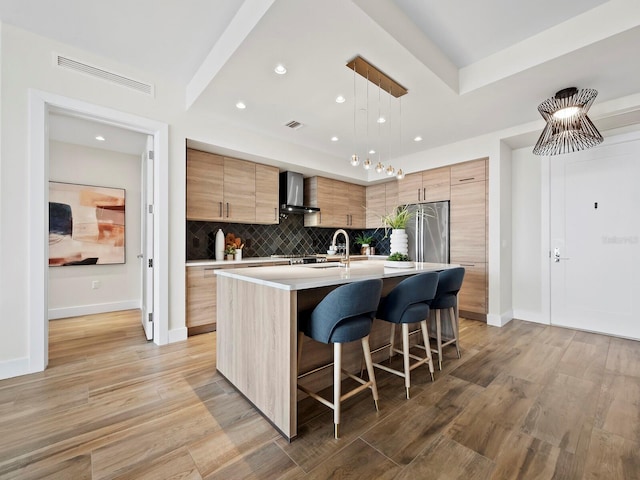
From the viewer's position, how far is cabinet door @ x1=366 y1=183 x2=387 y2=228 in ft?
18.1

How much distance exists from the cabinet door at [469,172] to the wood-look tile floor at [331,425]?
2470 mm

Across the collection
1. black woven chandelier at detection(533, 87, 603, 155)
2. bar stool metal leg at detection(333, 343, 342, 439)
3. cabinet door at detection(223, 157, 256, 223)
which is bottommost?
bar stool metal leg at detection(333, 343, 342, 439)

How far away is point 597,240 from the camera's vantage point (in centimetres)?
348

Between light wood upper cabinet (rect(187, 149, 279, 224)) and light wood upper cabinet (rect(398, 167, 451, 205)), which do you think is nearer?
light wood upper cabinet (rect(187, 149, 279, 224))

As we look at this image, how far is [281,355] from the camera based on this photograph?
1.60 meters

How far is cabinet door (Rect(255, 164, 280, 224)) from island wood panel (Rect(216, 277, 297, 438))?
2062mm

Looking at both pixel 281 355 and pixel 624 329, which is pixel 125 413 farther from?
pixel 624 329

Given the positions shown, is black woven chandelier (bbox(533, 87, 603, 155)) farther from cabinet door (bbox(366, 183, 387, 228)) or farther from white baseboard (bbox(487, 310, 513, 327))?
cabinet door (bbox(366, 183, 387, 228))

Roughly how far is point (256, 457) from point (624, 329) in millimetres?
4384

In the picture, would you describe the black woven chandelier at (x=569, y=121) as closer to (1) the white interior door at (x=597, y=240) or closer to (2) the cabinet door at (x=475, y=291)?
(1) the white interior door at (x=597, y=240)

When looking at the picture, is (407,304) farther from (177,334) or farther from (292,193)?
(292,193)

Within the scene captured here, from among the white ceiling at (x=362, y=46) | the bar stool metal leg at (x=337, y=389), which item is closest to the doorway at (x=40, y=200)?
the white ceiling at (x=362, y=46)

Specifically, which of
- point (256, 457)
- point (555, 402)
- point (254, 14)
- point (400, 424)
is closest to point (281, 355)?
point (256, 457)

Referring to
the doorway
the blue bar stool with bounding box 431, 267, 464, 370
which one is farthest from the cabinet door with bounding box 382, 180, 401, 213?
the doorway
